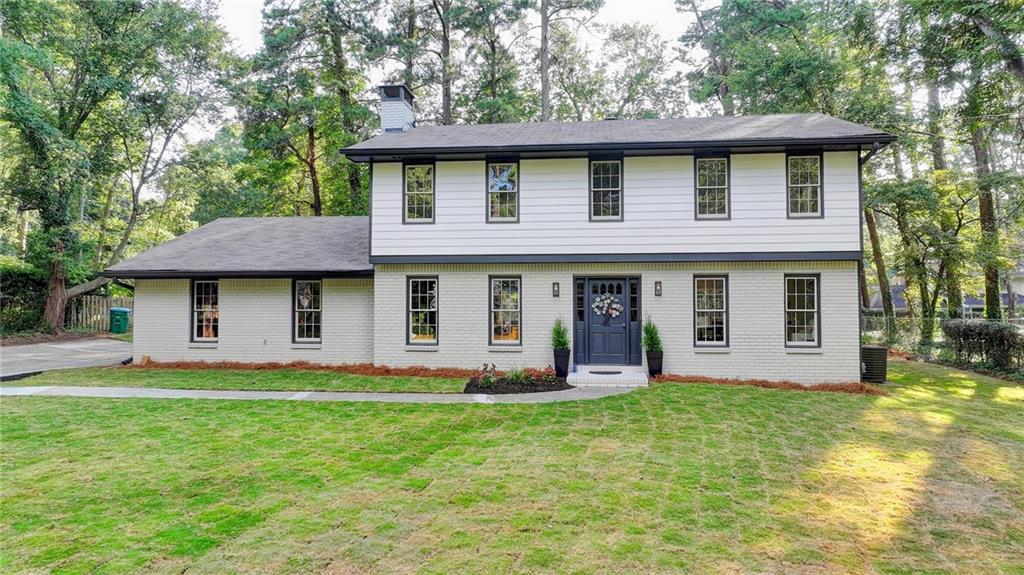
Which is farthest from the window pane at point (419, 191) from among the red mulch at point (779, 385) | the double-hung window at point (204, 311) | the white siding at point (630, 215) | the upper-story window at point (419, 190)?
the red mulch at point (779, 385)

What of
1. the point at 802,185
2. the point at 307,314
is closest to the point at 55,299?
the point at 307,314

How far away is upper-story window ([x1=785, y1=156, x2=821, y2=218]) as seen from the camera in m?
11.1

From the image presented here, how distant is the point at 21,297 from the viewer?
64.3 feet

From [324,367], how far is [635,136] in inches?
364

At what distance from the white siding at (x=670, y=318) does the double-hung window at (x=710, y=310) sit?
0.13m

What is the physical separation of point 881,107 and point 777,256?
10.3 metres

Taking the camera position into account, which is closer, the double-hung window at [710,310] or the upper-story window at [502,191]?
the double-hung window at [710,310]

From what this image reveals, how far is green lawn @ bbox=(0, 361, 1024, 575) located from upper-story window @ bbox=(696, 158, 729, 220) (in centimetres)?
478

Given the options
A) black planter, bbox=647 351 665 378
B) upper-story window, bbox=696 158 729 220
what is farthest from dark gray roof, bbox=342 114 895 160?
black planter, bbox=647 351 665 378

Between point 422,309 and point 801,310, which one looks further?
point 422,309

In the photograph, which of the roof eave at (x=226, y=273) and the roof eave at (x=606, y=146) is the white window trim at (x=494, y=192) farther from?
the roof eave at (x=226, y=273)

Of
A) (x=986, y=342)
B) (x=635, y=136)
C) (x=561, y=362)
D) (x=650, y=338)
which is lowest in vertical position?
(x=561, y=362)

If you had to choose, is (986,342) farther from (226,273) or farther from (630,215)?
(226,273)

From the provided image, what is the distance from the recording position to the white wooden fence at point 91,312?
2116 centimetres
